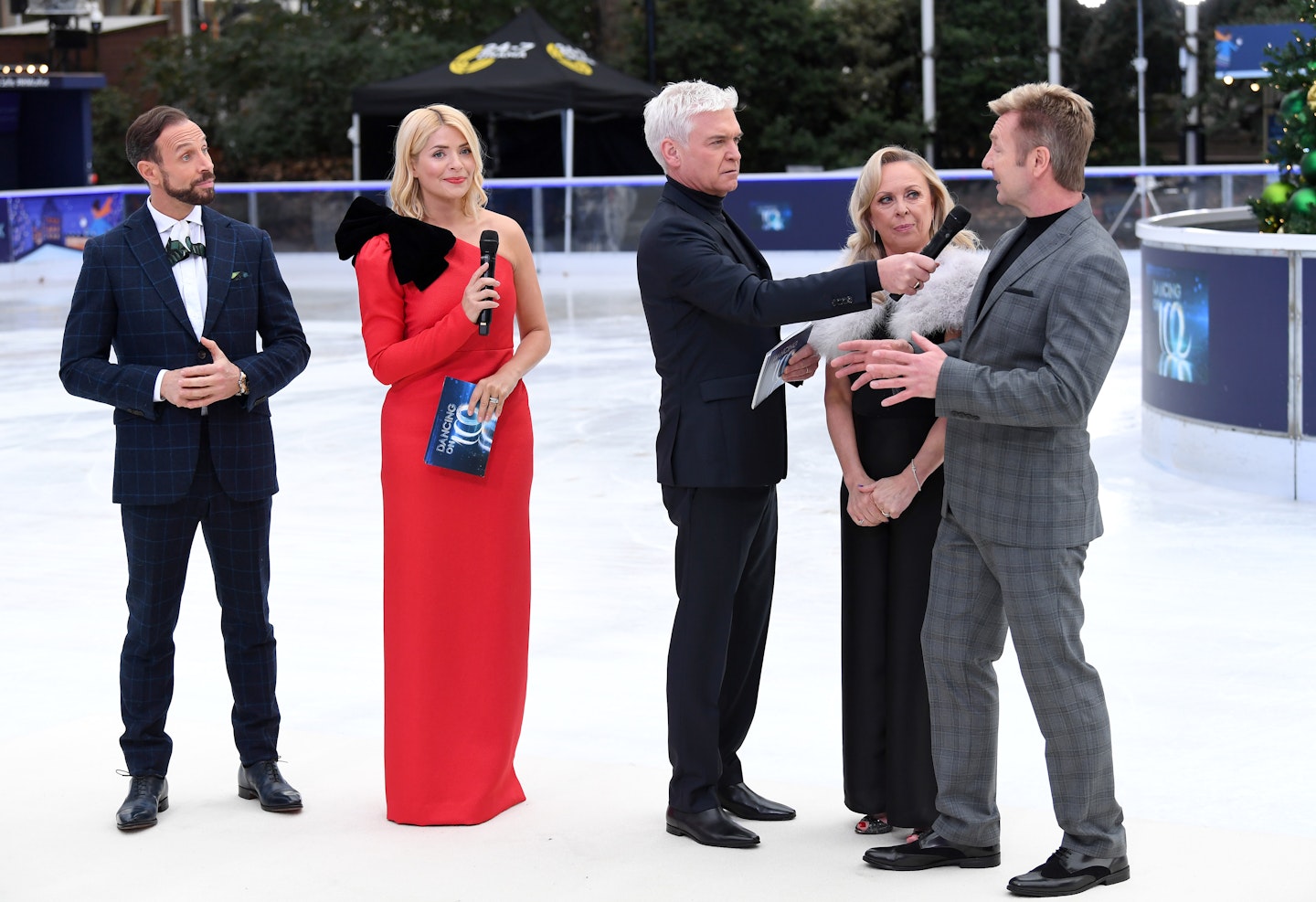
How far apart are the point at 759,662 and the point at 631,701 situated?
1.14 meters

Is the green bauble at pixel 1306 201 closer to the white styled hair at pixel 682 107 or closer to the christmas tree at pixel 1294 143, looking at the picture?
the christmas tree at pixel 1294 143

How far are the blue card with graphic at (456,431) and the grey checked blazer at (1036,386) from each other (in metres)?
1.09

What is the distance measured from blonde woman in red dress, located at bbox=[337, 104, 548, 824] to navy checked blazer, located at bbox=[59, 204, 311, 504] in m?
0.28

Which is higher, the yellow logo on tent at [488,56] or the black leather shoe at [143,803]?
the yellow logo on tent at [488,56]

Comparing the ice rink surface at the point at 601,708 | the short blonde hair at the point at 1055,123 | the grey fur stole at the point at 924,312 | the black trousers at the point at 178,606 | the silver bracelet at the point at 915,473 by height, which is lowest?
the ice rink surface at the point at 601,708

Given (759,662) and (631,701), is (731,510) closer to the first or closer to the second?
(759,662)

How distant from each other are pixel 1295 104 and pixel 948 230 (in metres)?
5.58

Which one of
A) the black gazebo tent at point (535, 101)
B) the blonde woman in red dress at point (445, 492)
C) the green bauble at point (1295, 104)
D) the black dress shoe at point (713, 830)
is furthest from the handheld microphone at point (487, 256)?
the black gazebo tent at point (535, 101)

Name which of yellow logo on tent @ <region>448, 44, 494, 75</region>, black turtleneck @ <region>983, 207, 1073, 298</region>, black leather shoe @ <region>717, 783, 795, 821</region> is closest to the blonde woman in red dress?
black leather shoe @ <region>717, 783, 795, 821</region>

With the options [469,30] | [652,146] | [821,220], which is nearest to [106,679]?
[652,146]

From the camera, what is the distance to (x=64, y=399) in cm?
1176

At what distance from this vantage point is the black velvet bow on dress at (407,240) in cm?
389

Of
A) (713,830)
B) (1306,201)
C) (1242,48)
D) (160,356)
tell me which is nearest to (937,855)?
(713,830)

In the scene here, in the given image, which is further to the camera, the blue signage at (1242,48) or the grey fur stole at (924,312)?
the blue signage at (1242,48)
